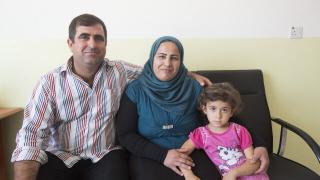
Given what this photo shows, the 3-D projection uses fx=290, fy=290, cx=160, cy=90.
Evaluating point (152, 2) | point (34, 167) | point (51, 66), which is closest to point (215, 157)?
point (34, 167)

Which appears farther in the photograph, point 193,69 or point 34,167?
point 193,69

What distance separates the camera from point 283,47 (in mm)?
2055

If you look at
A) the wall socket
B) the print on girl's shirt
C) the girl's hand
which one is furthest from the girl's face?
the wall socket

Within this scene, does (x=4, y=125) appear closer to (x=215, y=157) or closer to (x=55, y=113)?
(x=55, y=113)

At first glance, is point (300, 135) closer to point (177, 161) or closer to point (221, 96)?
point (221, 96)

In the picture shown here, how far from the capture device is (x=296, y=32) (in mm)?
2037

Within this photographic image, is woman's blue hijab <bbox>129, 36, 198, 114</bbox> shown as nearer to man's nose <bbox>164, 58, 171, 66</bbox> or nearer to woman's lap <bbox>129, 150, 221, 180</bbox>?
man's nose <bbox>164, 58, 171, 66</bbox>

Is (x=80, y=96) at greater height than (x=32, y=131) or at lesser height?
greater

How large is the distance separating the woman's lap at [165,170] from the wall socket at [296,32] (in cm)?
113

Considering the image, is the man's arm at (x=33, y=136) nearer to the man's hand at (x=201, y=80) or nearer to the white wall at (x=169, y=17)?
the white wall at (x=169, y=17)

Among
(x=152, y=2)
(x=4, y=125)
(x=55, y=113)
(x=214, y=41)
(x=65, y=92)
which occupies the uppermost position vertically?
(x=152, y=2)

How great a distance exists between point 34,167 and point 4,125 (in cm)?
74

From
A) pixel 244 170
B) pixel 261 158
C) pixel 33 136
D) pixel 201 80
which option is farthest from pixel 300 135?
pixel 33 136

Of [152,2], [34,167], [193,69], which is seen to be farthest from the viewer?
[193,69]
